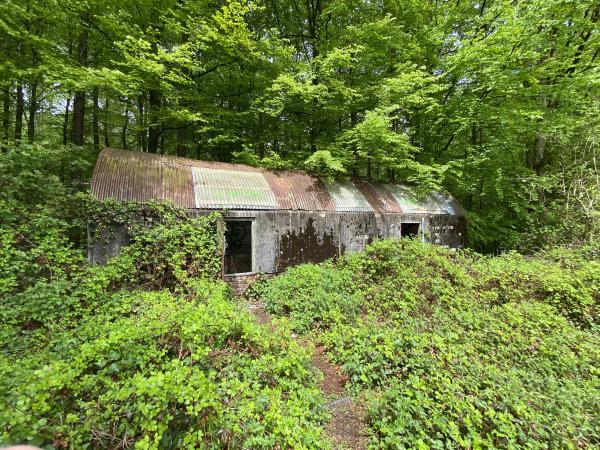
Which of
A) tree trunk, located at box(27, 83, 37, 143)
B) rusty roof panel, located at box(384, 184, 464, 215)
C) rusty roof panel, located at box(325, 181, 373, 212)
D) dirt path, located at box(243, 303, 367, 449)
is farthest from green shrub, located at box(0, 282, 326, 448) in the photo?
tree trunk, located at box(27, 83, 37, 143)

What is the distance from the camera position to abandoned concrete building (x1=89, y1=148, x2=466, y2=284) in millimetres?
6668

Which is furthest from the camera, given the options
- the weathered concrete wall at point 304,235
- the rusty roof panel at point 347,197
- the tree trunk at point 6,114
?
the tree trunk at point 6,114

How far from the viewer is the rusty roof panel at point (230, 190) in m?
7.05

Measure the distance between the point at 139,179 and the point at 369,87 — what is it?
29.9ft

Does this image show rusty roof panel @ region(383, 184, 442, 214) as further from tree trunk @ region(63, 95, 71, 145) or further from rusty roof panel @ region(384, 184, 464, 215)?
tree trunk @ region(63, 95, 71, 145)

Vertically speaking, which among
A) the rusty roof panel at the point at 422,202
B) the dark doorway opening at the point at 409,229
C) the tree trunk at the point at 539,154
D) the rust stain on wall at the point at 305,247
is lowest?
the rust stain on wall at the point at 305,247

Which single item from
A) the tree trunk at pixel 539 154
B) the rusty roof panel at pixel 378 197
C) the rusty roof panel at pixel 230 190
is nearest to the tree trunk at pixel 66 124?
the rusty roof panel at pixel 230 190

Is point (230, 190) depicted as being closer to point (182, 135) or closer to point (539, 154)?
point (182, 135)

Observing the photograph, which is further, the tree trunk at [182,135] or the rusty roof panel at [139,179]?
the tree trunk at [182,135]

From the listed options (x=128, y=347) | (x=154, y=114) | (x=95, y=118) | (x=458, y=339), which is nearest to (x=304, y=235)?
(x=458, y=339)

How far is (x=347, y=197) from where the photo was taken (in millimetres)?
9453

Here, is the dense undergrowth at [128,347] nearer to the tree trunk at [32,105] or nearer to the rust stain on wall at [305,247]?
the rust stain on wall at [305,247]

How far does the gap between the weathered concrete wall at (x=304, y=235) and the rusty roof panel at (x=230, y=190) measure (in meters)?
0.25

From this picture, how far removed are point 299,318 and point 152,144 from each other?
32.4 feet
